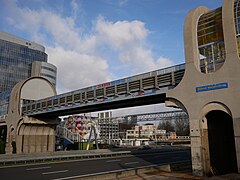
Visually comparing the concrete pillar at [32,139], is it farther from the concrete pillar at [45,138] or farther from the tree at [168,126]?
the tree at [168,126]

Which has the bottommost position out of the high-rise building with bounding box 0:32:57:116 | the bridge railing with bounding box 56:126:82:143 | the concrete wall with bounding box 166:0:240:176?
A: the bridge railing with bounding box 56:126:82:143

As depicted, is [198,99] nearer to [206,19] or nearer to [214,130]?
[214,130]

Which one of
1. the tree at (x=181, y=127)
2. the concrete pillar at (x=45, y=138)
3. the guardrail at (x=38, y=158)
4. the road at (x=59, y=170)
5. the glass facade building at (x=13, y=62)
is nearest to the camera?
the road at (x=59, y=170)

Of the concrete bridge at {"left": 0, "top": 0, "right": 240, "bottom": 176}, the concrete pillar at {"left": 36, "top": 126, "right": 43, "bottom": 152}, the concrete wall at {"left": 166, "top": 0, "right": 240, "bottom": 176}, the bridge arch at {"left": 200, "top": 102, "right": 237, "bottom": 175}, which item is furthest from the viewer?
the concrete pillar at {"left": 36, "top": 126, "right": 43, "bottom": 152}

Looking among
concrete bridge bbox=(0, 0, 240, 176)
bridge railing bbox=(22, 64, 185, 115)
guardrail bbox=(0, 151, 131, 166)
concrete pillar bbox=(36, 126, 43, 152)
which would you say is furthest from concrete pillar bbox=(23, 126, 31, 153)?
concrete bridge bbox=(0, 0, 240, 176)

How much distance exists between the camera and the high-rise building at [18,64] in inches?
4392

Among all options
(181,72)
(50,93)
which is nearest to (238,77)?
(181,72)

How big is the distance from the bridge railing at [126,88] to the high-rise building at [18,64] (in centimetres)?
8302

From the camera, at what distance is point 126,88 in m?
24.7

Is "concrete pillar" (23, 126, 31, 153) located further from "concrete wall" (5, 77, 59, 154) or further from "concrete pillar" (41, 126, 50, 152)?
"concrete pillar" (41, 126, 50, 152)

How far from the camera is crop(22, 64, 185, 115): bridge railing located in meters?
20.2

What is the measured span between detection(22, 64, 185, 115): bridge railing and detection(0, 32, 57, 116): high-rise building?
3269 inches

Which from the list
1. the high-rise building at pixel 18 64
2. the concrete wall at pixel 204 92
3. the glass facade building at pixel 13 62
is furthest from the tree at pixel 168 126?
the concrete wall at pixel 204 92

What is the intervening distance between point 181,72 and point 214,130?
5.32m
